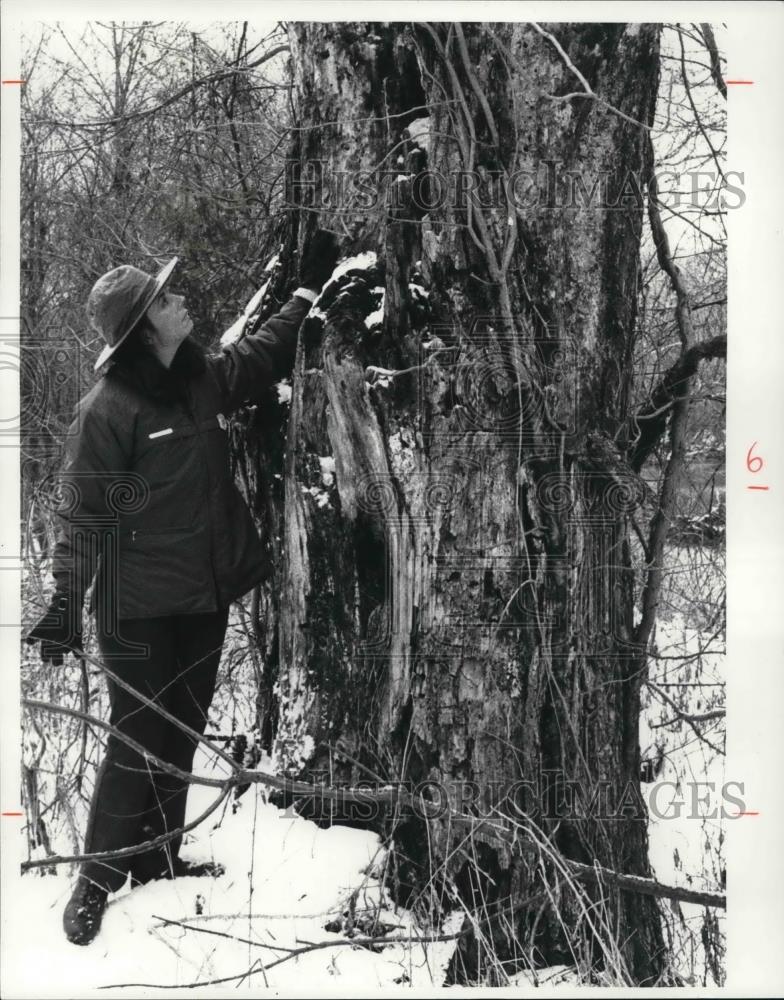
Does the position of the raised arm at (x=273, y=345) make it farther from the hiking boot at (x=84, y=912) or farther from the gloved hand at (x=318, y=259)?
the hiking boot at (x=84, y=912)

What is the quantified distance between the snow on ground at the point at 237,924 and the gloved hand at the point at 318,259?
1.54 m

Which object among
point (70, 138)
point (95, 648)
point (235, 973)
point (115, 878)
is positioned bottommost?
point (235, 973)

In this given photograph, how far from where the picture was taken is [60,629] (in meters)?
3.14

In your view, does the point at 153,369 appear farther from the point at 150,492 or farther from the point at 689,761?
the point at 689,761

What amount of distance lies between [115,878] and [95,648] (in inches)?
28.2

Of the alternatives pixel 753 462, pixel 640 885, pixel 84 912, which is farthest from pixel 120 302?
pixel 640 885

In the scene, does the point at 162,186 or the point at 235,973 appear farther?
the point at 162,186

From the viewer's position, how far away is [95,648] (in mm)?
3273

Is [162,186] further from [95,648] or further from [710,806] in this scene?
[710,806]

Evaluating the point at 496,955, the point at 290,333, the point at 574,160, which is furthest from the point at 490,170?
the point at 496,955

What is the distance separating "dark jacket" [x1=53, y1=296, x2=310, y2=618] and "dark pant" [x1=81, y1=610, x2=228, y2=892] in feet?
0.37

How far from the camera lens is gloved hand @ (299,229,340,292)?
3244 millimetres

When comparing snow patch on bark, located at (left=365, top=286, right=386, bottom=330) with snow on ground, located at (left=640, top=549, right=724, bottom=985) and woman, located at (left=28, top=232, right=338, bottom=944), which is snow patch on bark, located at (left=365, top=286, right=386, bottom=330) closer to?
woman, located at (left=28, top=232, right=338, bottom=944)

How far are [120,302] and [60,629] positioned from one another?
38.9 inches
